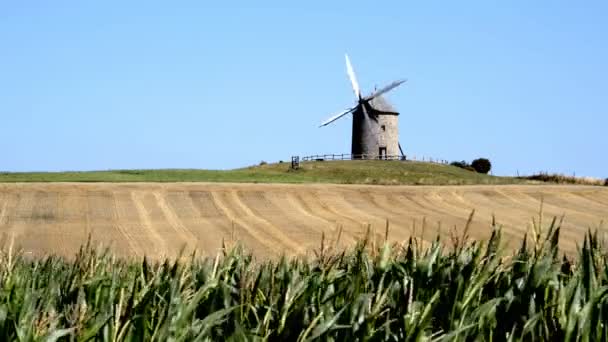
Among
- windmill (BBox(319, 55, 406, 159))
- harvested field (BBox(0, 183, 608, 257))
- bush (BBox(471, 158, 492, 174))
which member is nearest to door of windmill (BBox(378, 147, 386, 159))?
windmill (BBox(319, 55, 406, 159))

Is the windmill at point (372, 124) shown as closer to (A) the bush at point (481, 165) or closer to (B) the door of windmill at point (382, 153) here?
(B) the door of windmill at point (382, 153)

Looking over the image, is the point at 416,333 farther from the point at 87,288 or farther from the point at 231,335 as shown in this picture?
the point at 87,288

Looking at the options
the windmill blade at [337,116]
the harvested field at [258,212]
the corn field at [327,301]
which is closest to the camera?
the corn field at [327,301]

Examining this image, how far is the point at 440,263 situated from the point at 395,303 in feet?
3.77

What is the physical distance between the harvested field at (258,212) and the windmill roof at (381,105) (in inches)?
2465

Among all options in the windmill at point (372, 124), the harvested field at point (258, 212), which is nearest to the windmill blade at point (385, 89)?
the windmill at point (372, 124)

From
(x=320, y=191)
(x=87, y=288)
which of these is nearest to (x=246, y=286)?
(x=87, y=288)

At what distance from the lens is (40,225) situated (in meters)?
27.0

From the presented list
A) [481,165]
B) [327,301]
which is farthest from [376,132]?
[327,301]

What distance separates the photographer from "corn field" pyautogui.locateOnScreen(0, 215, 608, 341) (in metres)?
6.05

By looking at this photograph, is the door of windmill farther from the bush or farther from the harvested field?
the harvested field

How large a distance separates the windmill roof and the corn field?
93211mm

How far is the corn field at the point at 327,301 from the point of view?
605 centimetres

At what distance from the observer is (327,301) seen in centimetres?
700
